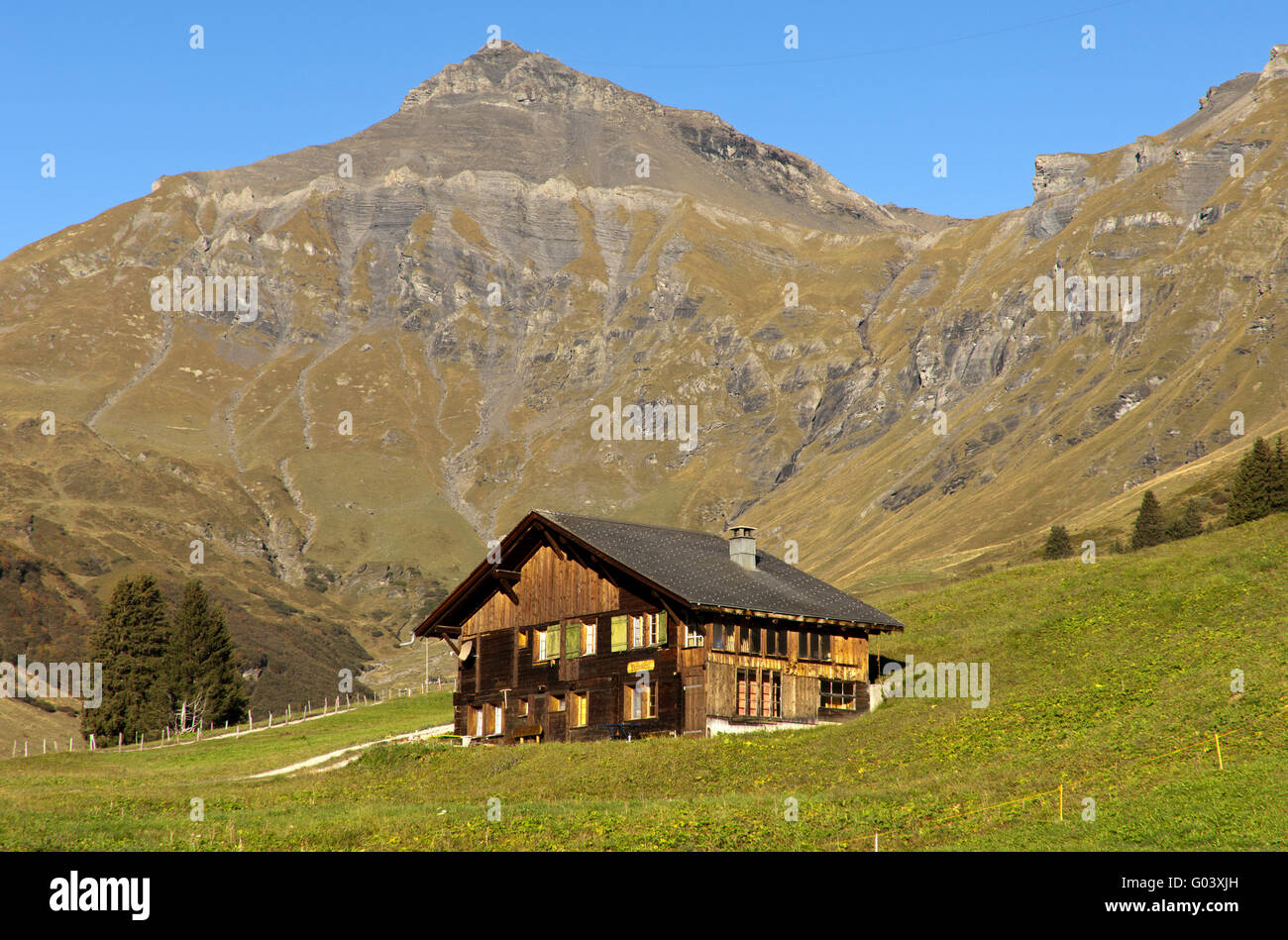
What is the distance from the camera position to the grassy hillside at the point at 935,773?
1091 inches

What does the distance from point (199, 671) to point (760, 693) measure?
5380cm

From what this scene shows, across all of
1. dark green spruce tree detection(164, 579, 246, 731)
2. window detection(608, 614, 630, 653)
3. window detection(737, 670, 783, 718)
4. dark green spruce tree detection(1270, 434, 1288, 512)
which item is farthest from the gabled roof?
dark green spruce tree detection(164, 579, 246, 731)

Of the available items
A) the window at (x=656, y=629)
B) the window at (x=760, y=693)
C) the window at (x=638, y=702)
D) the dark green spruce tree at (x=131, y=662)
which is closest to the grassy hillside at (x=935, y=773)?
the window at (x=760, y=693)

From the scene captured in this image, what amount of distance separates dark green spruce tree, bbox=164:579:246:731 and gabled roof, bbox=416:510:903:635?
37.3 m

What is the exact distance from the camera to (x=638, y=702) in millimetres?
53812

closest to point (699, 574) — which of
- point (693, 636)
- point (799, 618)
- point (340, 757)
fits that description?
point (693, 636)

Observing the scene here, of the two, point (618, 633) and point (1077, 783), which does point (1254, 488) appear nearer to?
point (618, 633)

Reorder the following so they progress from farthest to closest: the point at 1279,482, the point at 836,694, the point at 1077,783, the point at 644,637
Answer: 1. the point at 1279,482
2. the point at 836,694
3. the point at 644,637
4. the point at 1077,783

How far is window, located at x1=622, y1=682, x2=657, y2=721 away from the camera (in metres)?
53.2
